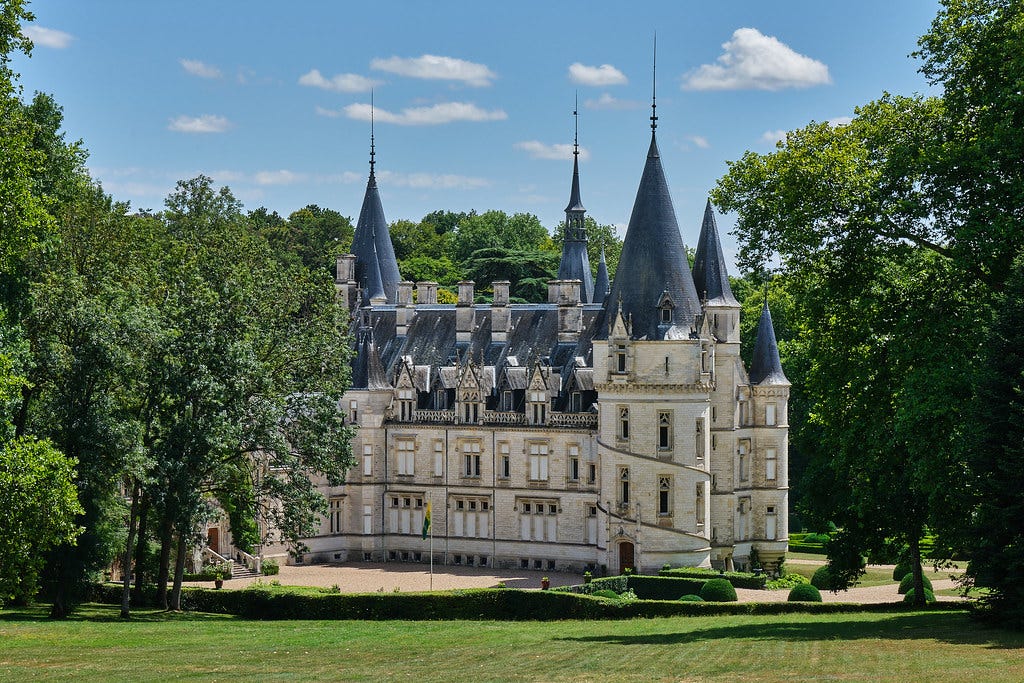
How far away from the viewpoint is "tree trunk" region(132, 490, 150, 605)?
1754 inches

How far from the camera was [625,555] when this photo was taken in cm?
5881

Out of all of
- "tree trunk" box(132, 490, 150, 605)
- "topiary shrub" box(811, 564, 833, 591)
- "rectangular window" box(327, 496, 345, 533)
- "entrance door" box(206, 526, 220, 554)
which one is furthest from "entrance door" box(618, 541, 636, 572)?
"tree trunk" box(132, 490, 150, 605)

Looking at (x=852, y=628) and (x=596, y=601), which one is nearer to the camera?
(x=852, y=628)

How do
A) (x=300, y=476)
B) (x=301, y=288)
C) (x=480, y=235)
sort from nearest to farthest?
(x=300, y=476), (x=301, y=288), (x=480, y=235)

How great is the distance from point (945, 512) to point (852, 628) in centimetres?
621

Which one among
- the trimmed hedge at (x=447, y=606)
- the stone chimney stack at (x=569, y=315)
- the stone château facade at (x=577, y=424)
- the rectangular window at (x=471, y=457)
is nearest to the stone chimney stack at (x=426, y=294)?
the stone château facade at (x=577, y=424)

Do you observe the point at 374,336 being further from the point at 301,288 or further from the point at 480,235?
the point at 480,235

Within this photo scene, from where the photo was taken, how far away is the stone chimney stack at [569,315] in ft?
211

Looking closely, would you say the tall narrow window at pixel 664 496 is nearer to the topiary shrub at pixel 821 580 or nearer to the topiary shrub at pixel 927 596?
the topiary shrub at pixel 821 580

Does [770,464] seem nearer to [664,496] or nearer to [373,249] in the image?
[664,496]

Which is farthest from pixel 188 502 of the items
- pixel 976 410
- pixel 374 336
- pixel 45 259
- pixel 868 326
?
pixel 374 336

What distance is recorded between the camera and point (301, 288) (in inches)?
1986

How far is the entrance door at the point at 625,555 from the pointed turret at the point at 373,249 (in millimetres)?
19407

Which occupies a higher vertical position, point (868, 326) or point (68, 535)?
point (868, 326)
